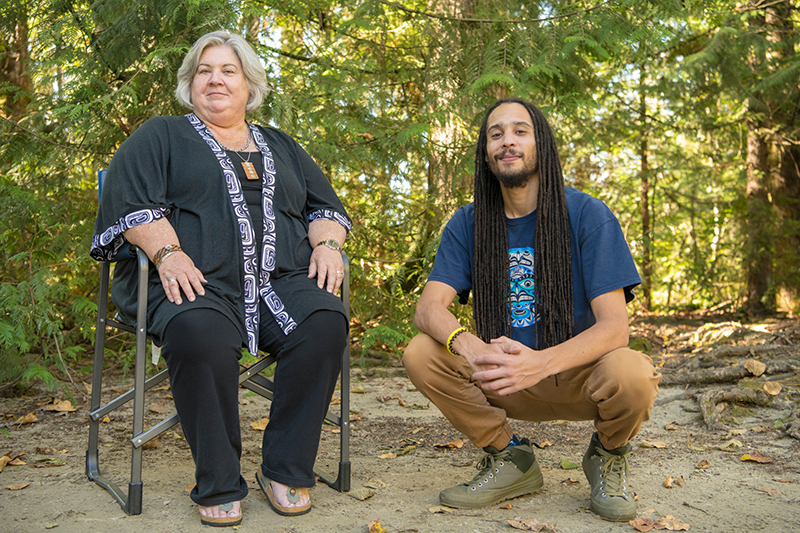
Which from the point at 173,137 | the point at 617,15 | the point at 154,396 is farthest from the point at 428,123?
the point at 154,396

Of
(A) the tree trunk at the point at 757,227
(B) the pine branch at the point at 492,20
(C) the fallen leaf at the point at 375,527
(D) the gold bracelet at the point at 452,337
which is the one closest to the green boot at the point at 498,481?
(C) the fallen leaf at the point at 375,527

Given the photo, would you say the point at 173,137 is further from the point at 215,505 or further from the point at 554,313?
the point at 554,313

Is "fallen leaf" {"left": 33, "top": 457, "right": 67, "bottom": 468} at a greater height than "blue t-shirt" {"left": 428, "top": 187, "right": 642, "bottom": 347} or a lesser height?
lesser

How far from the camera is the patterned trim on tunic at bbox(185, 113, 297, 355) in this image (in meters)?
2.40

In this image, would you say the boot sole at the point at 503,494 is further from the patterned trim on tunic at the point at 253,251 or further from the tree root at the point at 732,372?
the tree root at the point at 732,372

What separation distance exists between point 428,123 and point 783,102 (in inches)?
233

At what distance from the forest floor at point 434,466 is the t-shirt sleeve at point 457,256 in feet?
2.73

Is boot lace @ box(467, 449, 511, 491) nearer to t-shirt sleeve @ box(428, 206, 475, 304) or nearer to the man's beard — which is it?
t-shirt sleeve @ box(428, 206, 475, 304)

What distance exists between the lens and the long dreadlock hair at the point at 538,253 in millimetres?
2375

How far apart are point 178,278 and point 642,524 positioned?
177 cm

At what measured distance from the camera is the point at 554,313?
2369mm

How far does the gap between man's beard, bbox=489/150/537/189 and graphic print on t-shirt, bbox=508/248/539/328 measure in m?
0.26

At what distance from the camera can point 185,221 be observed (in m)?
2.39

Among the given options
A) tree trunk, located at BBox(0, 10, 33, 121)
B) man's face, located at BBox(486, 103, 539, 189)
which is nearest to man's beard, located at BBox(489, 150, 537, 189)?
man's face, located at BBox(486, 103, 539, 189)
